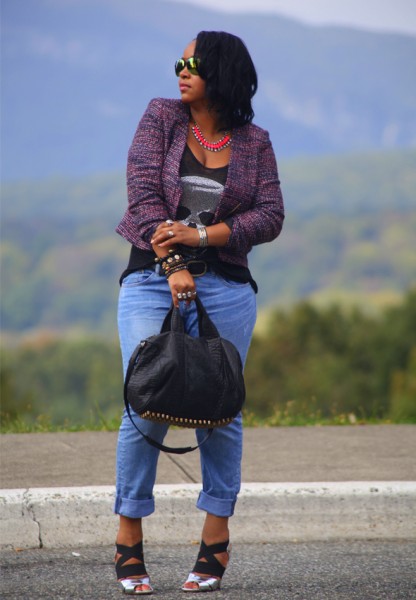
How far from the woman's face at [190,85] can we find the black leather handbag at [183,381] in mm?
845

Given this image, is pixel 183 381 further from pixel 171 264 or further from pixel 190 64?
pixel 190 64

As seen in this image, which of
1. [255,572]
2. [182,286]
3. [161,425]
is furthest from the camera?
[255,572]

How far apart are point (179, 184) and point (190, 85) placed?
1.30 feet

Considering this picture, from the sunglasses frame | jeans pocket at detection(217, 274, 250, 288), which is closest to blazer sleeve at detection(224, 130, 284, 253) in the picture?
jeans pocket at detection(217, 274, 250, 288)

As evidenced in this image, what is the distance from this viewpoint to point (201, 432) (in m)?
3.62

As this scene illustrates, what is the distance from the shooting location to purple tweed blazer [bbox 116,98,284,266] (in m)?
3.47

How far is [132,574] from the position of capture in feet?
11.5

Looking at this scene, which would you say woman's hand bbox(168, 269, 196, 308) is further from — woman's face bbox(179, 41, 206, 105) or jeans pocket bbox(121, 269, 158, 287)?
woman's face bbox(179, 41, 206, 105)

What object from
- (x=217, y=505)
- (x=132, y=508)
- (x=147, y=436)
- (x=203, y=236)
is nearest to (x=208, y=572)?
(x=217, y=505)

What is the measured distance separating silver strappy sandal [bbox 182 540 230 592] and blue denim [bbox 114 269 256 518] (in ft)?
0.44

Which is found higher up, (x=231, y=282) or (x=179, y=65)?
(x=179, y=65)

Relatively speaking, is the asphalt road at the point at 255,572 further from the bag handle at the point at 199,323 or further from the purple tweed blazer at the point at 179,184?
the purple tweed blazer at the point at 179,184

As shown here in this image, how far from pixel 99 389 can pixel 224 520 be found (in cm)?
12593

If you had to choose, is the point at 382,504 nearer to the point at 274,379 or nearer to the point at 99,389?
the point at 274,379
